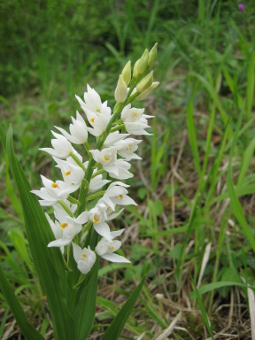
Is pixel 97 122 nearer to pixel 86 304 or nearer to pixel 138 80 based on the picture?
pixel 138 80

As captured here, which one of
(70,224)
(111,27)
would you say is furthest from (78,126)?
(111,27)

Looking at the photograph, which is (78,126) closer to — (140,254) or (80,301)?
(80,301)

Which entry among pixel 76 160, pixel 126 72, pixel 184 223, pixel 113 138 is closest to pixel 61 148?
pixel 76 160

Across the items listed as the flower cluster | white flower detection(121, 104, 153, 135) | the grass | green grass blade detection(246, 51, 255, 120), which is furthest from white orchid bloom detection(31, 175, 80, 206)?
green grass blade detection(246, 51, 255, 120)

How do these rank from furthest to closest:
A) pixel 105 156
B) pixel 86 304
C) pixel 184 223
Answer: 1. pixel 184 223
2. pixel 86 304
3. pixel 105 156

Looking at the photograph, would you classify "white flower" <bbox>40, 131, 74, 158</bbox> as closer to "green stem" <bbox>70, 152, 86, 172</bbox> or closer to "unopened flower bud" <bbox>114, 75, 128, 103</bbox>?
"green stem" <bbox>70, 152, 86, 172</bbox>

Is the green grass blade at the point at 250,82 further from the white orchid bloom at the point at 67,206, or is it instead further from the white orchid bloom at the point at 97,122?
the white orchid bloom at the point at 67,206
